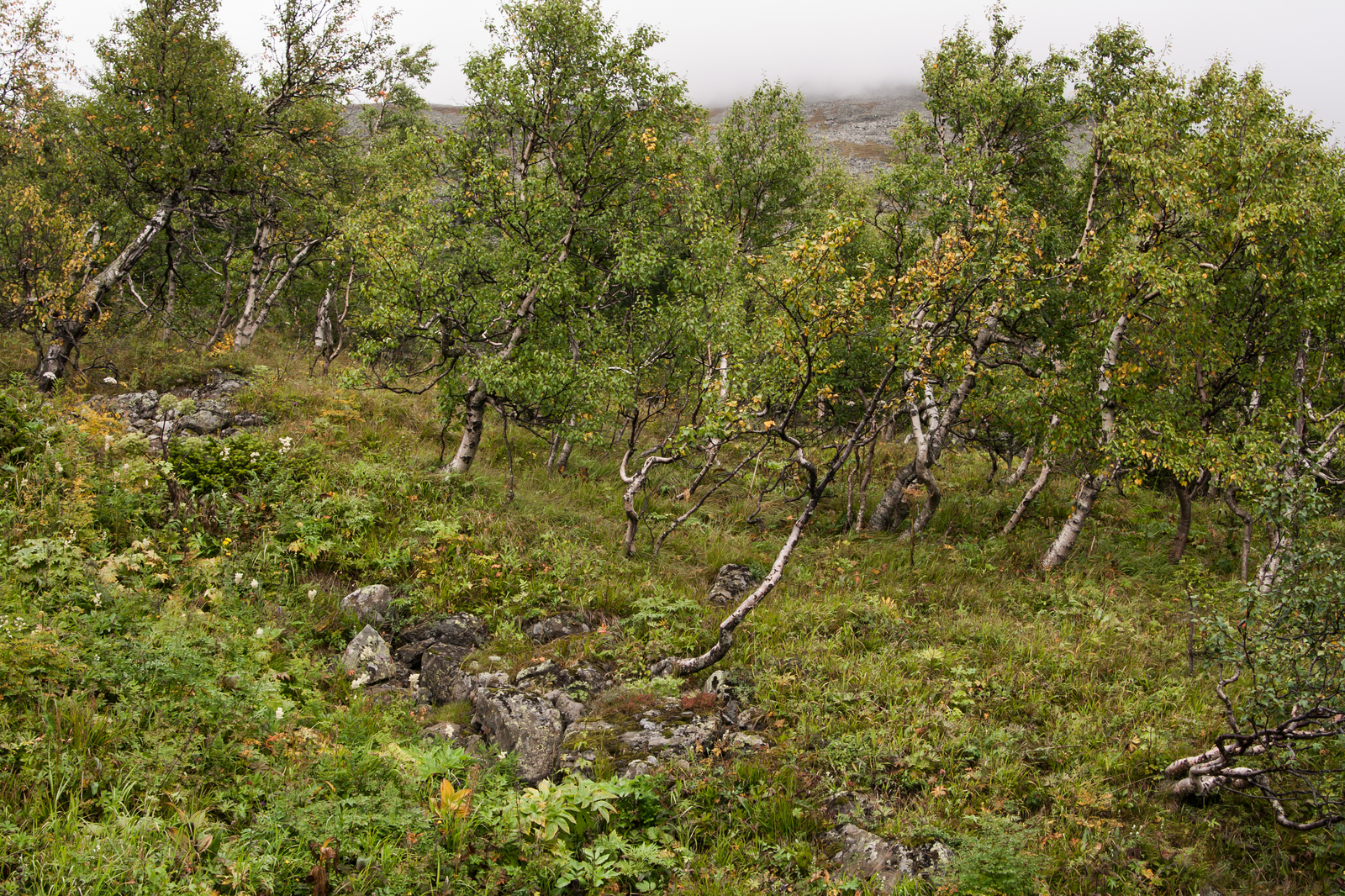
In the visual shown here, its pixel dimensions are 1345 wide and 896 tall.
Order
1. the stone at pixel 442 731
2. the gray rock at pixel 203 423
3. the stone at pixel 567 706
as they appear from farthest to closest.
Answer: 1. the gray rock at pixel 203 423
2. the stone at pixel 567 706
3. the stone at pixel 442 731

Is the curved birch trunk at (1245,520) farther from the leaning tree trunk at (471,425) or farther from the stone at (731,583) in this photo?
the leaning tree trunk at (471,425)

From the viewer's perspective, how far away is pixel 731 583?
12742mm

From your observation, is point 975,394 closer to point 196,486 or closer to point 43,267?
point 196,486

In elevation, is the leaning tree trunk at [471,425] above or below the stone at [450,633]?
above

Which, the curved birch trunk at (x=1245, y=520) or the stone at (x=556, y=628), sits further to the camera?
the curved birch trunk at (x=1245, y=520)

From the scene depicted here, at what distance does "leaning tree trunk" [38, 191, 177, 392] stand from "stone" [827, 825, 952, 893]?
1888cm

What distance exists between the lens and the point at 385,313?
1352cm

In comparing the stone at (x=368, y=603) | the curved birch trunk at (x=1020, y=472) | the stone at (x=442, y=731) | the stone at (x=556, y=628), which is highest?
the stone at (x=368, y=603)

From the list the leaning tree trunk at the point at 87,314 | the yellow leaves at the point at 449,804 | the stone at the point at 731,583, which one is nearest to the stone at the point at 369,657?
the yellow leaves at the point at 449,804

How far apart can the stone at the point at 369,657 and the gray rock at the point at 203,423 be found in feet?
24.7

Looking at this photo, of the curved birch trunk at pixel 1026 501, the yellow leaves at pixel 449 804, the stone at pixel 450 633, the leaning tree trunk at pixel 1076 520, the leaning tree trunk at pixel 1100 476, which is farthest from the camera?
the curved birch trunk at pixel 1026 501

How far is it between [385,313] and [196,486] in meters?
4.94

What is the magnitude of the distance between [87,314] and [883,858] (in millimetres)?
20148

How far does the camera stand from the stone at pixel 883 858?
19.0 feet
